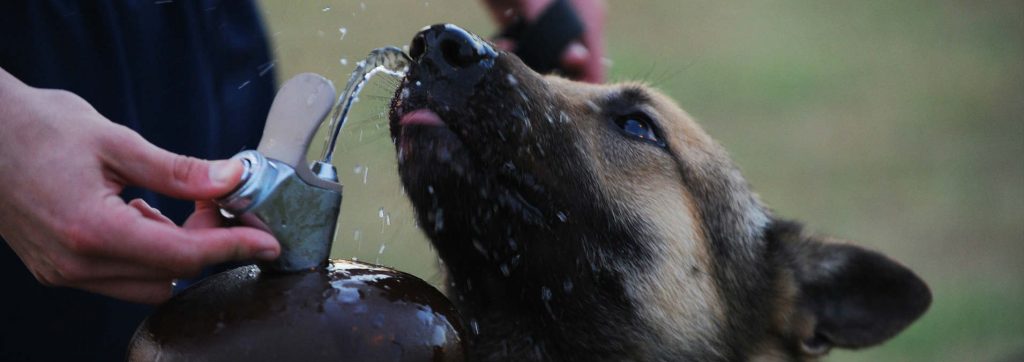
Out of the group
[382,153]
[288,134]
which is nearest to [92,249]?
[288,134]

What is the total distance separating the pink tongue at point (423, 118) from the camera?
11.1 ft

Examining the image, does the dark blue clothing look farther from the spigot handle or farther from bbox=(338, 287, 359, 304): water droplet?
bbox=(338, 287, 359, 304): water droplet

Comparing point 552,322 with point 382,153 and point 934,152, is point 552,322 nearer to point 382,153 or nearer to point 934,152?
point 382,153

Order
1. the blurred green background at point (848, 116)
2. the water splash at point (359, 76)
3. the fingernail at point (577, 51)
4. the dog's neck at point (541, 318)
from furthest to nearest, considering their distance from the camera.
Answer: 1. the blurred green background at point (848, 116)
2. the fingernail at point (577, 51)
3. the dog's neck at point (541, 318)
4. the water splash at point (359, 76)

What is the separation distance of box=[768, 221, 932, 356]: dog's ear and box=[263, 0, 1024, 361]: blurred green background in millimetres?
1318

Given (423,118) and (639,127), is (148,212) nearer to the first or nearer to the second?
(423,118)

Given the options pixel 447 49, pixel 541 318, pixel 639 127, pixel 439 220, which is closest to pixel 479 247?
pixel 439 220

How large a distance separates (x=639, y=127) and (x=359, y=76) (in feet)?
3.78

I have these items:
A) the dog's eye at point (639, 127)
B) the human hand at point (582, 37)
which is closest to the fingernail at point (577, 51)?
the human hand at point (582, 37)

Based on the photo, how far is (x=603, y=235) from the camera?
3.69m

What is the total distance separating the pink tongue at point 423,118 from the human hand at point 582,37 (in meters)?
1.18

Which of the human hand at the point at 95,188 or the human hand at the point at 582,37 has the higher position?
the human hand at the point at 582,37

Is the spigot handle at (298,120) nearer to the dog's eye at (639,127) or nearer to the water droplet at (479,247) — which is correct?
the water droplet at (479,247)

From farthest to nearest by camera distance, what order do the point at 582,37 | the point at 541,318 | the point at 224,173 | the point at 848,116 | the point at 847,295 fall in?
the point at 848,116, the point at 582,37, the point at 847,295, the point at 541,318, the point at 224,173
